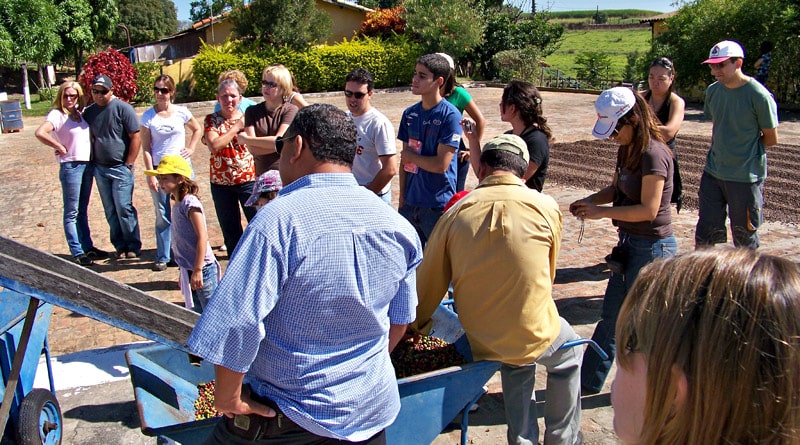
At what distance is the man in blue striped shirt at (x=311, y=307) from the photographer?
2090mm

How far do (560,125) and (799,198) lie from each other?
8.13 metres

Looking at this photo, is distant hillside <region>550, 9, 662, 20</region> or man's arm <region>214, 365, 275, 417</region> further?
distant hillside <region>550, 9, 662, 20</region>

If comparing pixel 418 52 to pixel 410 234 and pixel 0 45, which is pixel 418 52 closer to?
pixel 0 45

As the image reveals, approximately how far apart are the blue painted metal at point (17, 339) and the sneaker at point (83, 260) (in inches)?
155

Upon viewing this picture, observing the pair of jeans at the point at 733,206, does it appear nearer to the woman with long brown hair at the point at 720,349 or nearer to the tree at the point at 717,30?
the woman with long brown hair at the point at 720,349

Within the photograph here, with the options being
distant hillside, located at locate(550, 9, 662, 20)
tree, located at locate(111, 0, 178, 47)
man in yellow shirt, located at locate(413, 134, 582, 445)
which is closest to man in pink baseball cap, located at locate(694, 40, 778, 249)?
man in yellow shirt, located at locate(413, 134, 582, 445)

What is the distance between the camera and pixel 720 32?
20.5 meters

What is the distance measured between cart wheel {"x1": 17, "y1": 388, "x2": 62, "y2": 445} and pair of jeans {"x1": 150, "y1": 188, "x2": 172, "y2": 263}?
11.6 feet

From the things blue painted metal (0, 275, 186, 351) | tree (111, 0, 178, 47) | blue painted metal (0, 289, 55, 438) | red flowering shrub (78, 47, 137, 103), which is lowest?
blue painted metal (0, 289, 55, 438)

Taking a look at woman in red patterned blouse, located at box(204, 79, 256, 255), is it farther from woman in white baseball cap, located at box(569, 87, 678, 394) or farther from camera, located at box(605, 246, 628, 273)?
camera, located at box(605, 246, 628, 273)

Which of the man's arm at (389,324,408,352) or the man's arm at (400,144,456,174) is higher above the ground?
the man's arm at (400,144,456,174)

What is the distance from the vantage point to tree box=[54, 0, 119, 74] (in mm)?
32688

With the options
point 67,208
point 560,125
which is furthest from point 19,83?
point 67,208

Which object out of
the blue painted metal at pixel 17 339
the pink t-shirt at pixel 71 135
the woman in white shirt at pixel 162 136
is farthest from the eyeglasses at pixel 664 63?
the pink t-shirt at pixel 71 135
